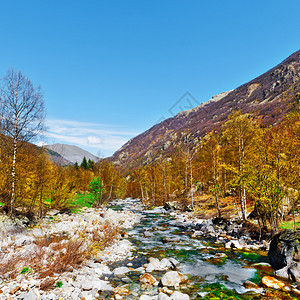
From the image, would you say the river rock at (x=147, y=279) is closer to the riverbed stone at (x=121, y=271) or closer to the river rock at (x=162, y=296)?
the riverbed stone at (x=121, y=271)

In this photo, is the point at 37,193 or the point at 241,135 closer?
the point at 37,193

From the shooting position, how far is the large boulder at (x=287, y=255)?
25.0 feet

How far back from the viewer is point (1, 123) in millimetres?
13438

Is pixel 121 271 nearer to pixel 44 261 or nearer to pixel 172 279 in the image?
pixel 172 279

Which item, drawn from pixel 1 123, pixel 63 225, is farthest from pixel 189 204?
pixel 1 123

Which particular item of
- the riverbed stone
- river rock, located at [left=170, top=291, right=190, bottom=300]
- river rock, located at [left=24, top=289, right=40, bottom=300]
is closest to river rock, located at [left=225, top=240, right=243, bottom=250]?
the riverbed stone

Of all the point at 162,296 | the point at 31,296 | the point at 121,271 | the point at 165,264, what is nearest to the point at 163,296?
the point at 162,296

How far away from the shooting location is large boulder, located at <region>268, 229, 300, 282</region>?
7.63 m

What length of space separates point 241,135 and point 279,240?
446 inches

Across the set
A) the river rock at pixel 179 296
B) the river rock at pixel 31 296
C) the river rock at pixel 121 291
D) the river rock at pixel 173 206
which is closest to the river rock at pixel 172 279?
the river rock at pixel 179 296

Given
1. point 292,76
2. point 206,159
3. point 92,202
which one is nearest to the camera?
point 206,159

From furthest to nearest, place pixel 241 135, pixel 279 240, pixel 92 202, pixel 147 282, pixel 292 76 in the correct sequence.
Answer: pixel 292 76 < pixel 92 202 < pixel 241 135 < pixel 279 240 < pixel 147 282

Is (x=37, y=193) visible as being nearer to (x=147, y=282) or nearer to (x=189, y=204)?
(x=147, y=282)

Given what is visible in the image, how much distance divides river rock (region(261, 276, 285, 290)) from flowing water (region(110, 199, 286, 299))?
48 cm
